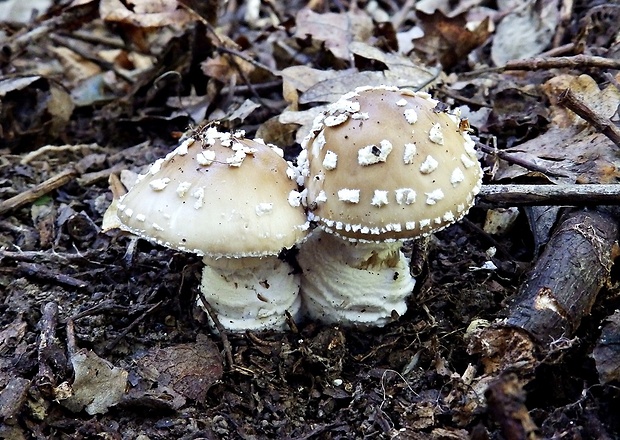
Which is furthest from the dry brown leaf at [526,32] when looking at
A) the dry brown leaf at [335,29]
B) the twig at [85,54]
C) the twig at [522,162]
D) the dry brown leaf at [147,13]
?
the twig at [85,54]

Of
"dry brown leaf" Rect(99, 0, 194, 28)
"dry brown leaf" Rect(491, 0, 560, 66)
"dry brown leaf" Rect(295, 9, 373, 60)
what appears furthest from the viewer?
"dry brown leaf" Rect(295, 9, 373, 60)

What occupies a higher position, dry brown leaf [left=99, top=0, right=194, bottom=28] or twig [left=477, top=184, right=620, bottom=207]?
twig [left=477, top=184, right=620, bottom=207]

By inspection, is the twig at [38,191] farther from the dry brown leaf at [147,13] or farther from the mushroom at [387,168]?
the mushroom at [387,168]

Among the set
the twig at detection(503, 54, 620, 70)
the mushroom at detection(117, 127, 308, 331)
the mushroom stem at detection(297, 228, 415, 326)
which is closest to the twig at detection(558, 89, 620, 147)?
the twig at detection(503, 54, 620, 70)

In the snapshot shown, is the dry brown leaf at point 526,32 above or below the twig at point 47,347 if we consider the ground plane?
above

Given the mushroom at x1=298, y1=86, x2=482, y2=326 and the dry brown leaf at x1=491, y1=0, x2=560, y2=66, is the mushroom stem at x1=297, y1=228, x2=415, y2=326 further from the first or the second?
the dry brown leaf at x1=491, y1=0, x2=560, y2=66

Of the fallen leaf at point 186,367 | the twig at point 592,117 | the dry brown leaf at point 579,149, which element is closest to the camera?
the fallen leaf at point 186,367

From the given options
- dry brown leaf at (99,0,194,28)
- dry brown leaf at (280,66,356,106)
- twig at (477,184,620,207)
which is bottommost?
dry brown leaf at (280,66,356,106)
